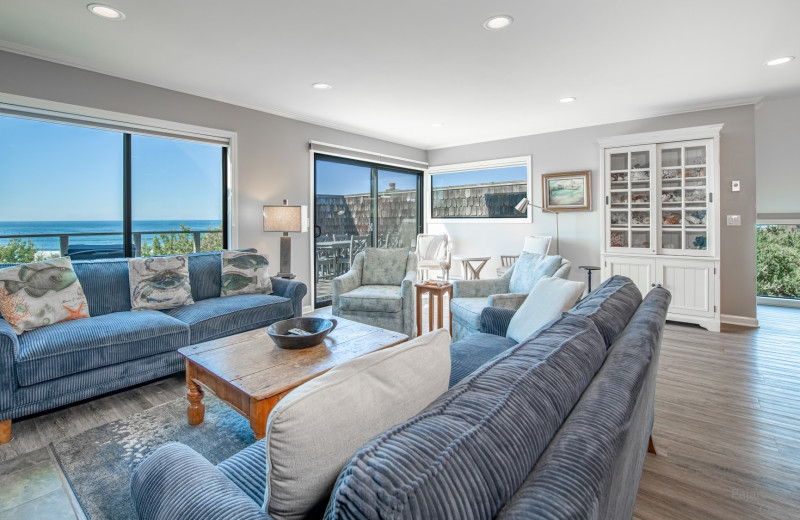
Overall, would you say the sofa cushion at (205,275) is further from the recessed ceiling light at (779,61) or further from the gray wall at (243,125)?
the recessed ceiling light at (779,61)

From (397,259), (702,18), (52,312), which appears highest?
(702,18)

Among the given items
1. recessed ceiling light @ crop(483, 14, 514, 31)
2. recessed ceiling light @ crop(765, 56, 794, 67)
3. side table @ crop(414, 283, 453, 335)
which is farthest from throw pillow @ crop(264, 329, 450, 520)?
recessed ceiling light @ crop(765, 56, 794, 67)

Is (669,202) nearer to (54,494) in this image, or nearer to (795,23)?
(795,23)

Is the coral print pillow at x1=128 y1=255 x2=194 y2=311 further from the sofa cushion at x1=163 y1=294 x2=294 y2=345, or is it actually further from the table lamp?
the table lamp

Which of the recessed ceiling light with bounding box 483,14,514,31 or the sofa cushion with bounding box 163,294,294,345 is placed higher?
the recessed ceiling light with bounding box 483,14,514,31

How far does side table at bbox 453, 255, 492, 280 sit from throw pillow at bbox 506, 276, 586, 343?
347 cm

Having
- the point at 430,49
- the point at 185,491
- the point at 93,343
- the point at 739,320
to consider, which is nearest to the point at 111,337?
the point at 93,343

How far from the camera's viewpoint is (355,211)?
5770mm

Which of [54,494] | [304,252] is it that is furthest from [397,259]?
[54,494]

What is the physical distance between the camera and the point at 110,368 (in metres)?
2.50

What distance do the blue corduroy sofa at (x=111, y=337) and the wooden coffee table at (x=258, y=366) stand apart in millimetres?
639

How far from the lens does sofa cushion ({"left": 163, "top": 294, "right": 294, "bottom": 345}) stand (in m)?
2.98

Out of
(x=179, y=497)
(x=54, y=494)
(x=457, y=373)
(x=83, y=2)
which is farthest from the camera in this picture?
(x=83, y=2)

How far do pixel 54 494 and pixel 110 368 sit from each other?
921mm
